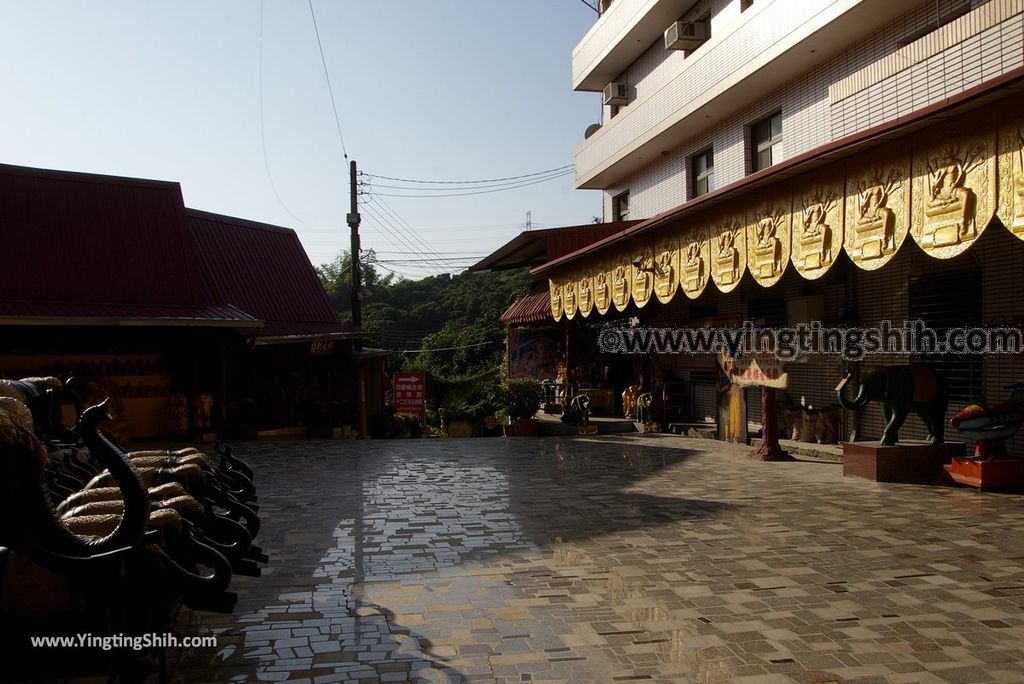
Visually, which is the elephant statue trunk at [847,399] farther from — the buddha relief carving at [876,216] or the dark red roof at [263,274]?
the dark red roof at [263,274]

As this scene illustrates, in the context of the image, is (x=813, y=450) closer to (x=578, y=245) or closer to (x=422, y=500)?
(x=422, y=500)

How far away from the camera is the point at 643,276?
12523 mm

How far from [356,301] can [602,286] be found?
40.9 ft

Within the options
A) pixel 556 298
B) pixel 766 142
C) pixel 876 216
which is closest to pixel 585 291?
pixel 556 298

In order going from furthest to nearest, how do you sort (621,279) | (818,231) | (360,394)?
(360,394) → (621,279) → (818,231)

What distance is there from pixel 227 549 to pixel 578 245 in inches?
542

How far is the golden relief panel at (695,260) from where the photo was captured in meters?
10.7

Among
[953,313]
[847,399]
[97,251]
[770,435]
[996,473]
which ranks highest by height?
[97,251]

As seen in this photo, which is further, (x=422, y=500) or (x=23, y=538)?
(x=422, y=500)

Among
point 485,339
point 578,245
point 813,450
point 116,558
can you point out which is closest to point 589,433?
point 578,245

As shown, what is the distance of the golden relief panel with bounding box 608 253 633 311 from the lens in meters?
Answer: 13.2

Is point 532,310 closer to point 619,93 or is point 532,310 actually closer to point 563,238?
point 563,238

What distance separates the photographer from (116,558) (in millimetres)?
3137

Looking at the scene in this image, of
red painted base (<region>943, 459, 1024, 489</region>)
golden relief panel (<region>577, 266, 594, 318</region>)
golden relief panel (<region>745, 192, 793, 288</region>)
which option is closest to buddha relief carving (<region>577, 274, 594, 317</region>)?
golden relief panel (<region>577, 266, 594, 318</region>)
